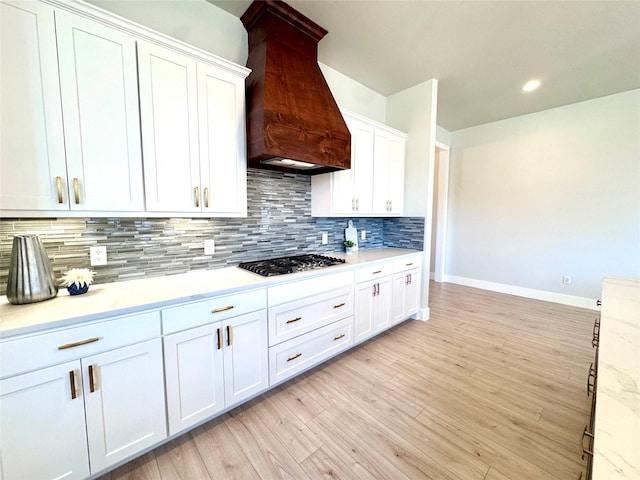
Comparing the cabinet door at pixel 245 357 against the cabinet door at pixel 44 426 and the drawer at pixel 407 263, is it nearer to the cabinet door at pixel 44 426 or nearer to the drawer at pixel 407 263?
the cabinet door at pixel 44 426

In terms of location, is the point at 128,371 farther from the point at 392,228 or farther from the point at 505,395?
the point at 392,228

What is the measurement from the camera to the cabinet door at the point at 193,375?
1.38 meters

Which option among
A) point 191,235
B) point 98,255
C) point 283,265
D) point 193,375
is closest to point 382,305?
point 283,265

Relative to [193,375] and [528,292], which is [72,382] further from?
[528,292]

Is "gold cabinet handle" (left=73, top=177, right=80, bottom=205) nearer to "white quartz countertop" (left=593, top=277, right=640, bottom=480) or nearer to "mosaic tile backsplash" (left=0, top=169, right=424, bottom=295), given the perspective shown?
"mosaic tile backsplash" (left=0, top=169, right=424, bottom=295)

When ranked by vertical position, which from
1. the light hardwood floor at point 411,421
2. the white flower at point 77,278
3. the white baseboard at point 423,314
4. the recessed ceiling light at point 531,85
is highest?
the recessed ceiling light at point 531,85

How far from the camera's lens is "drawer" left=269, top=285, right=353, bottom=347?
1.80 m

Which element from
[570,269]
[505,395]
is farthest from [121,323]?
[570,269]

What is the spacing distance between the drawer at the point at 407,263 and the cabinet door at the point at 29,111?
8.83 feet

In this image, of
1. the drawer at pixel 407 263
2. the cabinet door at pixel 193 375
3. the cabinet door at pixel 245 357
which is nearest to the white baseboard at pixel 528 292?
the drawer at pixel 407 263

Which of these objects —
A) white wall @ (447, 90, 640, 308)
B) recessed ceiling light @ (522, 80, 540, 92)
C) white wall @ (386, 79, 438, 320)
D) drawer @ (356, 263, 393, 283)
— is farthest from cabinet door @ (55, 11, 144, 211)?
white wall @ (447, 90, 640, 308)

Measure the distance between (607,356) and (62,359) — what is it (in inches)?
84.0

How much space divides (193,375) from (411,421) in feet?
4.68

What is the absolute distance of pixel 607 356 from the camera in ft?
2.83
